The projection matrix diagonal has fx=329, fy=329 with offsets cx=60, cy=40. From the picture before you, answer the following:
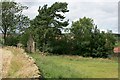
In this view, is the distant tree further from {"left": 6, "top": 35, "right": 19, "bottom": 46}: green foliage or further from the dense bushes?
{"left": 6, "top": 35, "right": 19, "bottom": 46}: green foliage

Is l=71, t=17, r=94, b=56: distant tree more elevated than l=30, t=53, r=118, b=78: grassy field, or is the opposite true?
l=71, t=17, r=94, b=56: distant tree

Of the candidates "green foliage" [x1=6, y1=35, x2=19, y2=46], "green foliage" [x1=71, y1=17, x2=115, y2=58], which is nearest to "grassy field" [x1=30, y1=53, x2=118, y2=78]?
"green foliage" [x1=71, y1=17, x2=115, y2=58]

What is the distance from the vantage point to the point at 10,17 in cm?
5306

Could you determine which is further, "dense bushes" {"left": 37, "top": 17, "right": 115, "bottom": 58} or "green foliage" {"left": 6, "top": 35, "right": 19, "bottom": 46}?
"green foliage" {"left": 6, "top": 35, "right": 19, "bottom": 46}

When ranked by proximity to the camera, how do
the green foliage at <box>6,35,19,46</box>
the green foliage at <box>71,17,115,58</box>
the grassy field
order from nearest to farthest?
1. the grassy field
2. the green foliage at <box>71,17,115,58</box>
3. the green foliage at <box>6,35,19,46</box>

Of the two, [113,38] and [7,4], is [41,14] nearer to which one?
[7,4]

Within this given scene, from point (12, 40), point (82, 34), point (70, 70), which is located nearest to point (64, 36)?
point (82, 34)

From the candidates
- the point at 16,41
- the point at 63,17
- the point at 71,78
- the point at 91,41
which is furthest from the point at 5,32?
the point at 71,78

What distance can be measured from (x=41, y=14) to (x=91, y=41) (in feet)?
28.3

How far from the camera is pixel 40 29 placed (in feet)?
152

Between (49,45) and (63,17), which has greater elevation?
(63,17)

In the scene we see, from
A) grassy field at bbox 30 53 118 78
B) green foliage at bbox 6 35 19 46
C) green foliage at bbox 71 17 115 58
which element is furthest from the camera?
green foliage at bbox 6 35 19 46

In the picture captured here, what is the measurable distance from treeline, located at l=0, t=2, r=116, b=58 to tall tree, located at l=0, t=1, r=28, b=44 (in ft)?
13.1

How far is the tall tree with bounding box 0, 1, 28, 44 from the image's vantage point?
5212cm
